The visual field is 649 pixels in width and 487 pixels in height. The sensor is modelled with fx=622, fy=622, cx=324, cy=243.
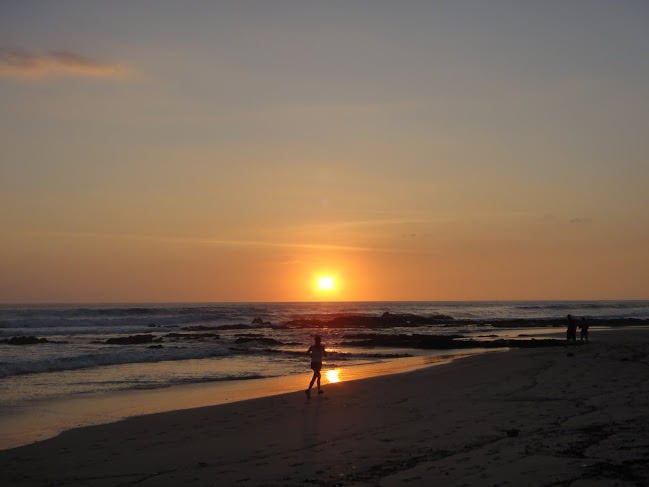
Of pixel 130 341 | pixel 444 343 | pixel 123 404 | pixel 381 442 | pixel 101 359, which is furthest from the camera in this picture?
pixel 130 341

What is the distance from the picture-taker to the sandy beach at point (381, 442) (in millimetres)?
7832

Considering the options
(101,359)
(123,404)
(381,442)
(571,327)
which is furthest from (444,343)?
(381,442)

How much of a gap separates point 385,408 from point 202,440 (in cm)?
438

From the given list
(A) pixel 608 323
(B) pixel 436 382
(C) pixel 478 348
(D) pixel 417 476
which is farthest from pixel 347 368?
(A) pixel 608 323

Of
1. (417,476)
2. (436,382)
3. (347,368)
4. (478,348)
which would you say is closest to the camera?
(417,476)

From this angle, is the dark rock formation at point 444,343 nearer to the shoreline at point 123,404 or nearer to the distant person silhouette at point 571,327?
the distant person silhouette at point 571,327

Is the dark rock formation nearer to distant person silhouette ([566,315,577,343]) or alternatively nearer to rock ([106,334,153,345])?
distant person silhouette ([566,315,577,343])

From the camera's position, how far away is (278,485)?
7703mm

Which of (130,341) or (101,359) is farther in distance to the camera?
(130,341)

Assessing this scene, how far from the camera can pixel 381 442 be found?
32.3ft

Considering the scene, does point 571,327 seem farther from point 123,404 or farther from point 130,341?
point 130,341

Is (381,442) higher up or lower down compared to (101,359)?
higher up

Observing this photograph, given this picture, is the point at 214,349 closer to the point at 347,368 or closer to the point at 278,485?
the point at 347,368

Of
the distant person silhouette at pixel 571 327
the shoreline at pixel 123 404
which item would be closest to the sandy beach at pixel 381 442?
the shoreline at pixel 123 404
